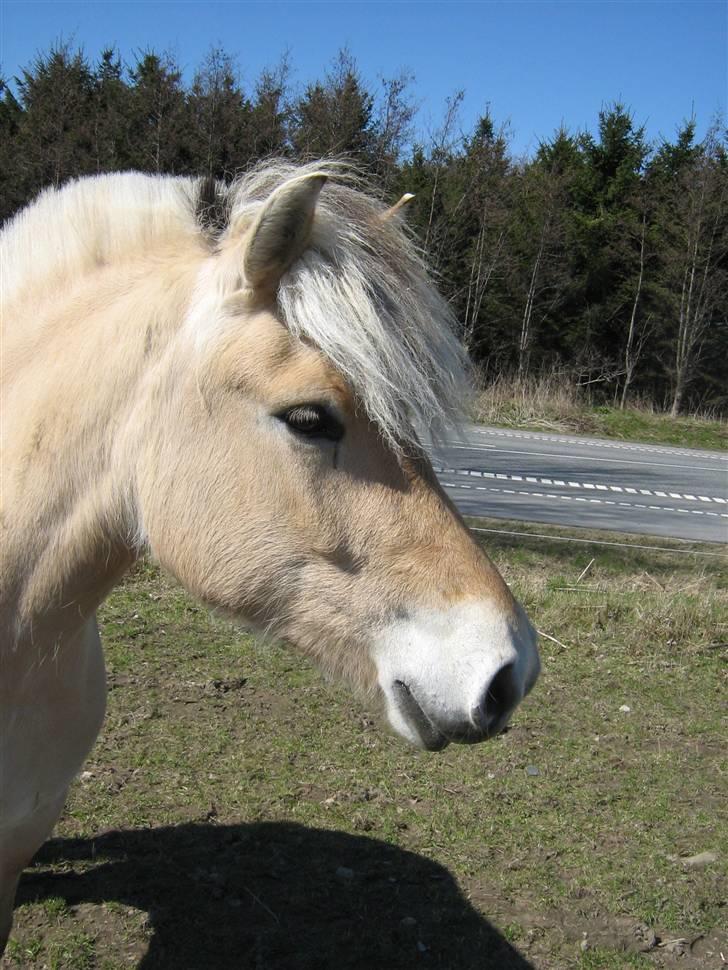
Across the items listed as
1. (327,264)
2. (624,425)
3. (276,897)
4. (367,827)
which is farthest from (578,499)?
(624,425)

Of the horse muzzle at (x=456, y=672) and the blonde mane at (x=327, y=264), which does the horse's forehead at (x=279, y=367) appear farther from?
the horse muzzle at (x=456, y=672)

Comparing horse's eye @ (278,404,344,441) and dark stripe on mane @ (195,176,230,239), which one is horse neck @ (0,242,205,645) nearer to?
dark stripe on mane @ (195,176,230,239)

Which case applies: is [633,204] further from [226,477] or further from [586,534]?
[226,477]

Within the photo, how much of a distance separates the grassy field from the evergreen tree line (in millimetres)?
9357

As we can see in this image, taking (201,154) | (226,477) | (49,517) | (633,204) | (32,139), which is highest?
(633,204)

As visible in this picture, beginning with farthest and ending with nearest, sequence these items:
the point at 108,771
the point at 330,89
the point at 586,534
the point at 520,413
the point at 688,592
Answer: the point at 520,413, the point at 330,89, the point at 586,534, the point at 688,592, the point at 108,771

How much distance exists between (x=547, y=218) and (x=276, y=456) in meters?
23.1

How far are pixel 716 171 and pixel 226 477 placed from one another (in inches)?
973

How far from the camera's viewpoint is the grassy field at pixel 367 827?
310 centimetres

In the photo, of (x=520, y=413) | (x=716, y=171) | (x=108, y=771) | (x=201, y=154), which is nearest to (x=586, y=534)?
(x=108, y=771)

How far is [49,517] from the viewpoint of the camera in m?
1.84

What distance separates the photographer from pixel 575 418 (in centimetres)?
1848

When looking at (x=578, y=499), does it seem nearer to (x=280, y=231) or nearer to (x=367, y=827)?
(x=367, y=827)

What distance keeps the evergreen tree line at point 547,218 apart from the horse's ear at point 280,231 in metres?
11.1
